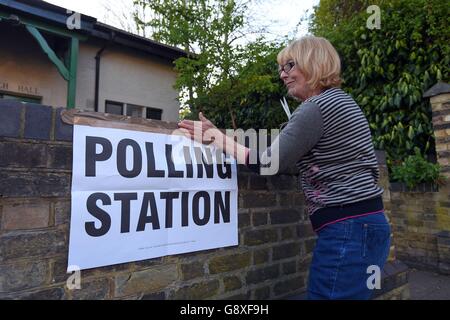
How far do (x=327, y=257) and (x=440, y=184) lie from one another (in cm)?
401

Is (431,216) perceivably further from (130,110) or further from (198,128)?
(130,110)

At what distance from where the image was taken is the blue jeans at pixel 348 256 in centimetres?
151

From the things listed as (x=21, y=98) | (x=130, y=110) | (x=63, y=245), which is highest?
(x=130, y=110)

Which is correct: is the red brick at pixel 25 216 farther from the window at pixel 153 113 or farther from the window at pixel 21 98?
the window at pixel 153 113

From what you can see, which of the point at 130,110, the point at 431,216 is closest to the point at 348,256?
the point at 431,216

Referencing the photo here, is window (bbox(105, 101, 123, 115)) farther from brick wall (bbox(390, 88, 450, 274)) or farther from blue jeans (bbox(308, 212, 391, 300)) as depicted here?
blue jeans (bbox(308, 212, 391, 300))

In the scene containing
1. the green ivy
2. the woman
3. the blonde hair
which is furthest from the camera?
the green ivy

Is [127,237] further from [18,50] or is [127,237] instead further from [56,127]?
[18,50]

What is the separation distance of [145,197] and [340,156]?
917mm

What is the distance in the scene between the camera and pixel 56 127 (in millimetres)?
1481

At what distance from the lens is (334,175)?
5.10ft

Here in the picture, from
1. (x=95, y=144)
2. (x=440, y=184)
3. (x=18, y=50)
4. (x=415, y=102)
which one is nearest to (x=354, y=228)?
(x=95, y=144)

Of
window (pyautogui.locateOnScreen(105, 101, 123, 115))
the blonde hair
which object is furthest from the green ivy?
window (pyautogui.locateOnScreen(105, 101, 123, 115))

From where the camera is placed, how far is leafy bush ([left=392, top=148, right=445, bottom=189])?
187 inches
